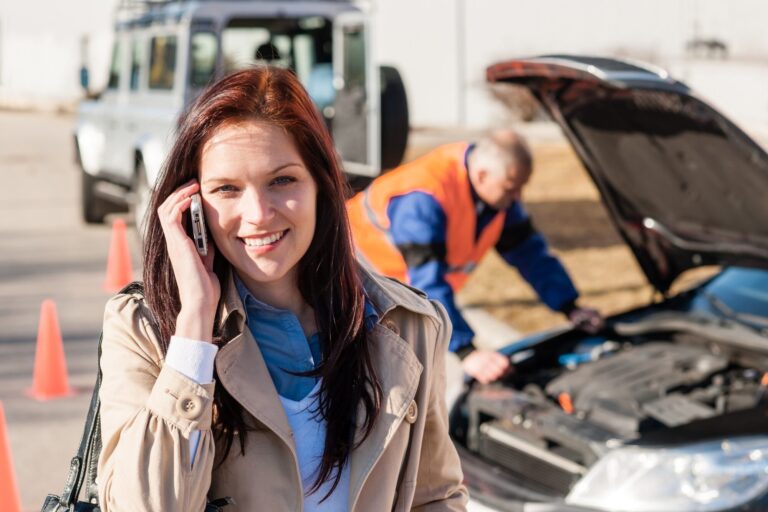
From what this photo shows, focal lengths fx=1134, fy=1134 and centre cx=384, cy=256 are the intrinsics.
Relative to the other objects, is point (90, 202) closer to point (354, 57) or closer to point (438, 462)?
point (354, 57)

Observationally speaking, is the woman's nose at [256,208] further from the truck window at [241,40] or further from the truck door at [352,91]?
the truck window at [241,40]

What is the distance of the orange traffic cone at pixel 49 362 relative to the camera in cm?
642

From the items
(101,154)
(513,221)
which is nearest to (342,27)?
(101,154)

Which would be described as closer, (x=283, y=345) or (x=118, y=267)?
(x=283, y=345)

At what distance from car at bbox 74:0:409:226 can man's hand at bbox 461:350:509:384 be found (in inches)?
233

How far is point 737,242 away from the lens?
183 inches

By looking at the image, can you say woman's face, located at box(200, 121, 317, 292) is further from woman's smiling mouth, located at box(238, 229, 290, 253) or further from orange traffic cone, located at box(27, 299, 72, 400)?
orange traffic cone, located at box(27, 299, 72, 400)

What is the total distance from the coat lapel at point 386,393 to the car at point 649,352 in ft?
5.75

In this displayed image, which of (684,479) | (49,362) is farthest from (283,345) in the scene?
(49,362)

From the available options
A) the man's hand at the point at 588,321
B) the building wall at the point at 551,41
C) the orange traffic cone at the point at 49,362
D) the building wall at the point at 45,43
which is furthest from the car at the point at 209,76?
the building wall at the point at 45,43

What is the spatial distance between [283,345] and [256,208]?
0.27 metres

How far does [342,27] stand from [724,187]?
7.92 m

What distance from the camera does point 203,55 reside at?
11.1 metres

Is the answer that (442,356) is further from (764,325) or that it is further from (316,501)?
(764,325)
